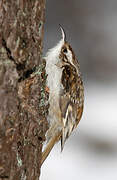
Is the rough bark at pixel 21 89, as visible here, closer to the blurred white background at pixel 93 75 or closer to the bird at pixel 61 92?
the bird at pixel 61 92

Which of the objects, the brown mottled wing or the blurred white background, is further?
the blurred white background

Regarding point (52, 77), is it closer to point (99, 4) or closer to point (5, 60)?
point (5, 60)

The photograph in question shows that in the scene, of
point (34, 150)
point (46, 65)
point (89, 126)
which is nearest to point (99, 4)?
point (89, 126)

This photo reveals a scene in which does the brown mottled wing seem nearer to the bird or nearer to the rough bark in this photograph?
the bird

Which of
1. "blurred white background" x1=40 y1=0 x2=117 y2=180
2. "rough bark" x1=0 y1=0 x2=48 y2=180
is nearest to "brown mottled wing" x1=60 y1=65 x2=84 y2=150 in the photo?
"rough bark" x1=0 y1=0 x2=48 y2=180

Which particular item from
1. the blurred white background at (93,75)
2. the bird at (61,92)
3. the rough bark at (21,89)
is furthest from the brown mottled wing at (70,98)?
the blurred white background at (93,75)

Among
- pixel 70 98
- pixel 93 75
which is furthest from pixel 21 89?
pixel 93 75

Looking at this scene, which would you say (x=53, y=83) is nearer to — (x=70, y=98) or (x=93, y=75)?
(x=70, y=98)

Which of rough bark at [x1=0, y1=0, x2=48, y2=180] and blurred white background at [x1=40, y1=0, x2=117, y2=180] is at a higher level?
rough bark at [x1=0, y1=0, x2=48, y2=180]
